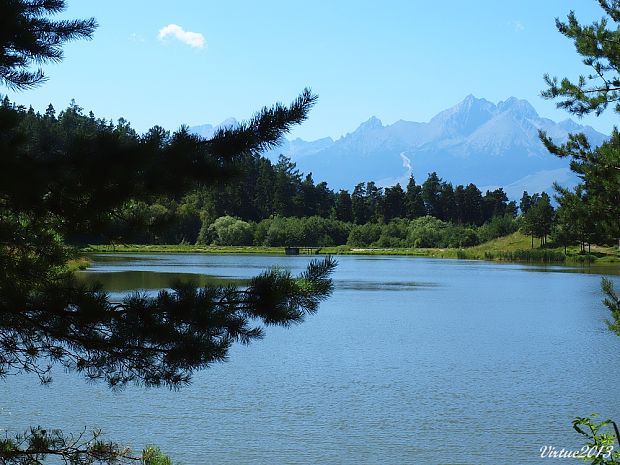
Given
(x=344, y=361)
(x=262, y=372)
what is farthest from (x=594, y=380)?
(x=262, y=372)

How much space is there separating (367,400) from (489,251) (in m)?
74.3

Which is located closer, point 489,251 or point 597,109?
point 597,109

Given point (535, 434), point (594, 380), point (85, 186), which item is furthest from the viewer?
point (594, 380)

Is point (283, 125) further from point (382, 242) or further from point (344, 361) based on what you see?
point (382, 242)

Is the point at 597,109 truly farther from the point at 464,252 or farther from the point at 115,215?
the point at 464,252

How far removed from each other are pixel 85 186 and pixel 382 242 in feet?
320

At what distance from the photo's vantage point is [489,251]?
85625mm

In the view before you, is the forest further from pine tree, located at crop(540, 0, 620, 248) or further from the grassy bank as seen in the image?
pine tree, located at crop(540, 0, 620, 248)

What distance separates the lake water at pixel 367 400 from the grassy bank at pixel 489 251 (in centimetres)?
5178

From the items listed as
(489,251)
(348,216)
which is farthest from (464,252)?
(348,216)

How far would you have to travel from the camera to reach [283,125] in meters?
4.45

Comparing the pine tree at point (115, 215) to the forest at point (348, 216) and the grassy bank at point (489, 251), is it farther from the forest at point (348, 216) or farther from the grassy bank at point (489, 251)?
the grassy bank at point (489, 251)

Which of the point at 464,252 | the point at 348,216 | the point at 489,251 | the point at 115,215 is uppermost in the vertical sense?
the point at 348,216

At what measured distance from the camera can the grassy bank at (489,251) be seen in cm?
7412
